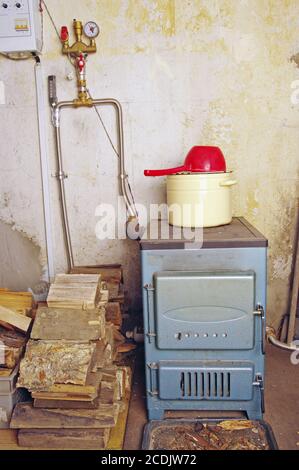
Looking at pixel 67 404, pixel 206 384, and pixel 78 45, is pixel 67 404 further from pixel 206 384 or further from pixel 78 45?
pixel 78 45

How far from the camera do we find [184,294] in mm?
1562

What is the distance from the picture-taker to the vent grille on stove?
1641 millimetres

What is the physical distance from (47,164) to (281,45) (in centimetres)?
146

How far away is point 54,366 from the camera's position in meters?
1.55

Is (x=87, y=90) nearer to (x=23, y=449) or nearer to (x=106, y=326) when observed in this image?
(x=106, y=326)

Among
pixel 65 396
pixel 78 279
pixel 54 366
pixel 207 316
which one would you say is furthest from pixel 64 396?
pixel 207 316

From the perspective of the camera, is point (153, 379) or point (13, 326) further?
point (13, 326)

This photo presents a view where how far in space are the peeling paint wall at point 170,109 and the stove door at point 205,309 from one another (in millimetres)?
834

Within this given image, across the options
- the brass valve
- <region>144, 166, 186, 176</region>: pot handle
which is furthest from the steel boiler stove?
the brass valve

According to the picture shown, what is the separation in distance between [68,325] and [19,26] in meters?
1.55

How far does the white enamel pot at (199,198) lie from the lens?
1723 mm

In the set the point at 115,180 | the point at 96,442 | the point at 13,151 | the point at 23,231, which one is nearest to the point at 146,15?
the point at 115,180

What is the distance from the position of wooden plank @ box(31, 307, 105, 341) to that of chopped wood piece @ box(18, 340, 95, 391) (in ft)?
0.19

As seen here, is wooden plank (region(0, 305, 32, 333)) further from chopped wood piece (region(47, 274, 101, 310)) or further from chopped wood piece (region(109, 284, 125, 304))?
chopped wood piece (region(109, 284, 125, 304))
